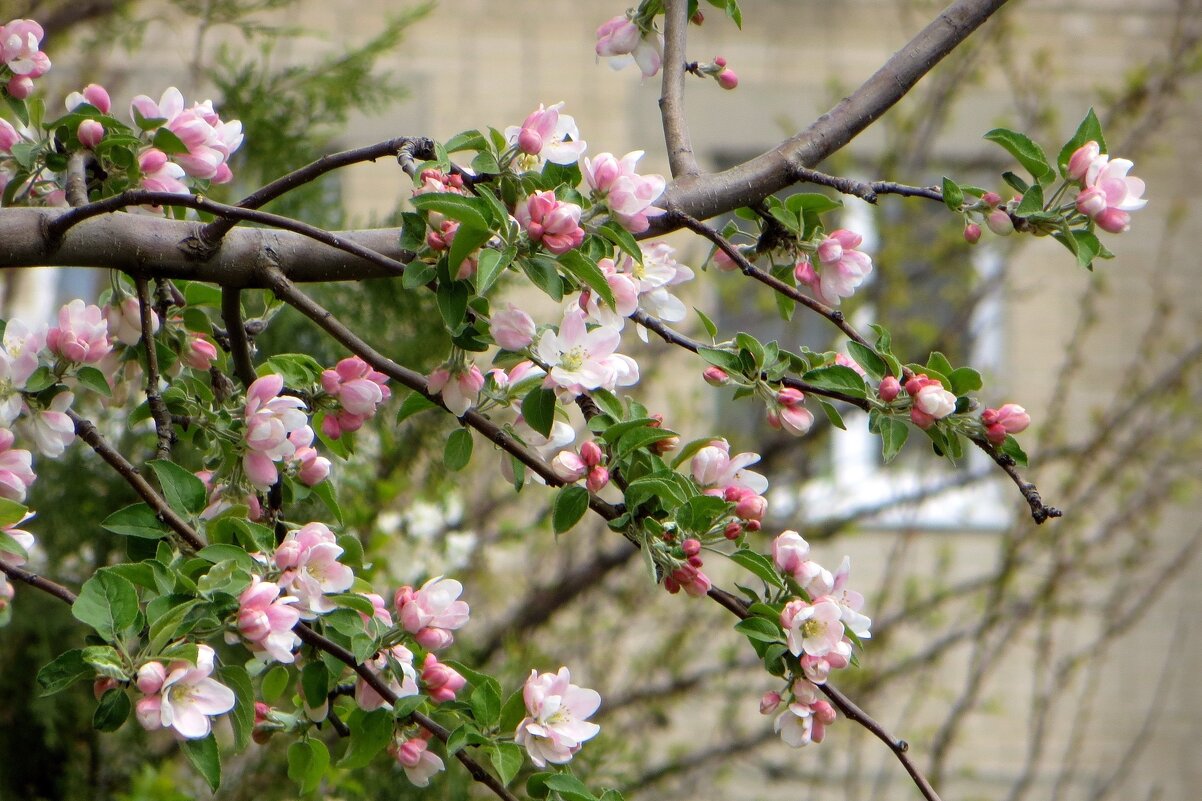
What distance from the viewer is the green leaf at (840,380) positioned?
3.84 ft

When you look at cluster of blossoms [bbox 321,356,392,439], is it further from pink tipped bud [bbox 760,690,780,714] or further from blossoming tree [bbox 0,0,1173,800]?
pink tipped bud [bbox 760,690,780,714]

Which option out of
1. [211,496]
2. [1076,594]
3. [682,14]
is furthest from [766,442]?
[211,496]

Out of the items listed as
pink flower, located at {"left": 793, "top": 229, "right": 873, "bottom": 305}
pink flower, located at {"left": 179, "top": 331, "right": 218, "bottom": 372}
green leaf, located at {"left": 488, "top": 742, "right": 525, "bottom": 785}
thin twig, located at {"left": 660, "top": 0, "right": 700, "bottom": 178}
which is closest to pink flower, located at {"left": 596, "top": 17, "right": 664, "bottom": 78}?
thin twig, located at {"left": 660, "top": 0, "right": 700, "bottom": 178}

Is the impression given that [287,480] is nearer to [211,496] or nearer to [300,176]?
[211,496]

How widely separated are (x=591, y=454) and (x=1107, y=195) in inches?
20.4

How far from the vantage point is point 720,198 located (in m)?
1.28

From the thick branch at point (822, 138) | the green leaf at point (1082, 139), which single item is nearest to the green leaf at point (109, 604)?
the thick branch at point (822, 138)

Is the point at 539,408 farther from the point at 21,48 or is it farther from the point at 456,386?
the point at 21,48

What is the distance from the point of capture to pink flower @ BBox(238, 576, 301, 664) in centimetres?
97

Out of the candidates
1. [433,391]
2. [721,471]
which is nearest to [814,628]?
[721,471]

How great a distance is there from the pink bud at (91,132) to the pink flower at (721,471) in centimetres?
62

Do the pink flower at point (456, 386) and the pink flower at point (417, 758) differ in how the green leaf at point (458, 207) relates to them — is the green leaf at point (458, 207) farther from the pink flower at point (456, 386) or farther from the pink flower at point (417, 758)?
the pink flower at point (417, 758)

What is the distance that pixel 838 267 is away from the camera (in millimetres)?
1282

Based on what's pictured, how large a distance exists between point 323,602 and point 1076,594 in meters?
3.97
